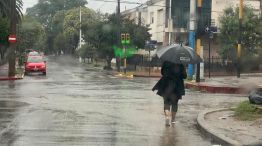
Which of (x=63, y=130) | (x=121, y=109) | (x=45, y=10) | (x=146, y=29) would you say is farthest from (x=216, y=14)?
(x=45, y=10)

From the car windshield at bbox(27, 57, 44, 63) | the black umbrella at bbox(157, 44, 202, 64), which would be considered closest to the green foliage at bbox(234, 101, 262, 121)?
the black umbrella at bbox(157, 44, 202, 64)

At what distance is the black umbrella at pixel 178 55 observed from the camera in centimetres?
1194

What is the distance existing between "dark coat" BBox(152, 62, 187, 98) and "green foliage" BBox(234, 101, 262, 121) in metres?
1.77

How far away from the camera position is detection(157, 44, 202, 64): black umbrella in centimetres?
1194

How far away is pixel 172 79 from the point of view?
12.3 metres

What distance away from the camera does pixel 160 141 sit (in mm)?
9977

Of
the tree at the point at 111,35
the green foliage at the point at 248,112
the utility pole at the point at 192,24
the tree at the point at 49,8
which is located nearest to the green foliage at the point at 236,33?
the tree at the point at 111,35

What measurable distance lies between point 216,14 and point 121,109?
4299 cm

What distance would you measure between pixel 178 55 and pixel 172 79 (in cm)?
62

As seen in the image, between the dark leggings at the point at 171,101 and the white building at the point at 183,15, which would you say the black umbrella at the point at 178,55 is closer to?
the dark leggings at the point at 171,101

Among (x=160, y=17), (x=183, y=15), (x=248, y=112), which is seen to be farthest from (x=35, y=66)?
(x=248, y=112)

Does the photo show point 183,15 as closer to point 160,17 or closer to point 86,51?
point 160,17

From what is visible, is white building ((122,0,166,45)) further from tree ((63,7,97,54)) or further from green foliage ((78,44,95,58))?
tree ((63,7,97,54))

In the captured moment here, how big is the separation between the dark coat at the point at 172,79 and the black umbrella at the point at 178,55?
1.03ft
